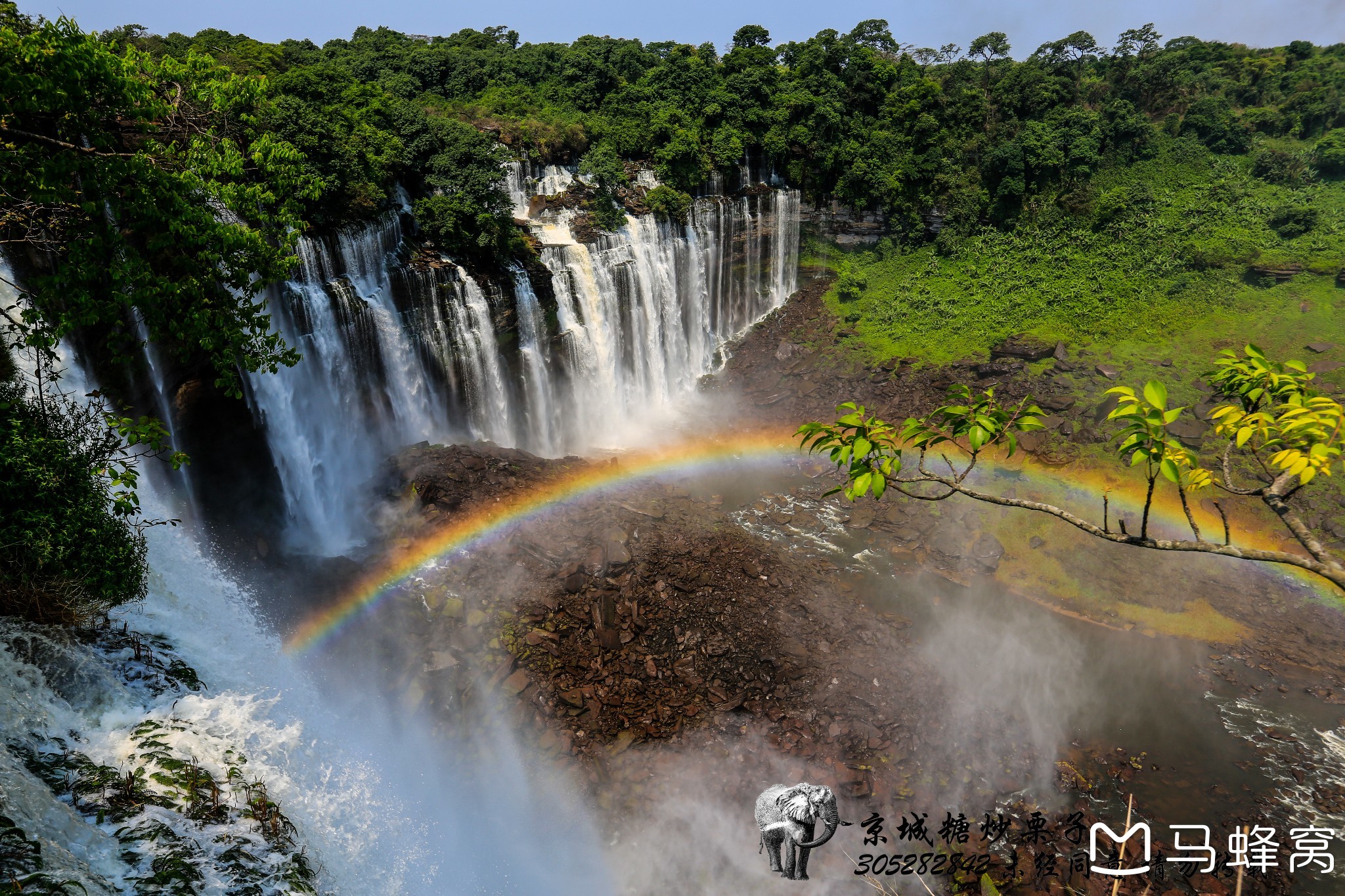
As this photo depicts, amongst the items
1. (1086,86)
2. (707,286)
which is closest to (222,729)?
(707,286)

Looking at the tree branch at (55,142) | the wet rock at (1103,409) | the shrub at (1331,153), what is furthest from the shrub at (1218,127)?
the tree branch at (55,142)

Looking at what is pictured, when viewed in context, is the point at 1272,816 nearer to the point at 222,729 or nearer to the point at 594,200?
the point at 222,729

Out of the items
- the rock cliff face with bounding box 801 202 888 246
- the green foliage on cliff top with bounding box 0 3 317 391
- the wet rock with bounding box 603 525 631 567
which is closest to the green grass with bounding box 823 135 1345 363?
the rock cliff face with bounding box 801 202 888 246

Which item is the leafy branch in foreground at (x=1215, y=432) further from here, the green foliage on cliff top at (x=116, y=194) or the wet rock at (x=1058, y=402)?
the wet rock at (x=1058, y=402)

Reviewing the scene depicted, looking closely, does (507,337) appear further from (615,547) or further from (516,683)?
(516,683)

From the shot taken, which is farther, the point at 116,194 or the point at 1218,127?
the point at 1218,127

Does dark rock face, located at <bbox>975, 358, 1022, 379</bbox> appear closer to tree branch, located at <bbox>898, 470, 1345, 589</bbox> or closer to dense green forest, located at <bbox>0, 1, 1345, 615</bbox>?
dense green forest, located at <bbox>0, 1, 1345, 615</bbox>

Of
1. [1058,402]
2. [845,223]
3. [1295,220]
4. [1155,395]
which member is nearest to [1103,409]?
[1058,402]
